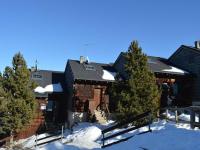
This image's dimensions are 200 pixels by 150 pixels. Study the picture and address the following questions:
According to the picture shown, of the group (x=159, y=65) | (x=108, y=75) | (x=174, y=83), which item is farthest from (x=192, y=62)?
(x=108, y=75)

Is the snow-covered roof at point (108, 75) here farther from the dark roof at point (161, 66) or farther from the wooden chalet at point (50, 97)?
the wooden chalet at point (50, 97)

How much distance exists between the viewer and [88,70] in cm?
4019

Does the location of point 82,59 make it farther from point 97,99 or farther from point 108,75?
point 97,99

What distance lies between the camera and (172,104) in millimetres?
38250

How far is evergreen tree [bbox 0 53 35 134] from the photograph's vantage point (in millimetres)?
32312

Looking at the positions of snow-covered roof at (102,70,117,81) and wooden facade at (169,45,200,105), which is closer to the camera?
wooden facade at (169,45,200,105)

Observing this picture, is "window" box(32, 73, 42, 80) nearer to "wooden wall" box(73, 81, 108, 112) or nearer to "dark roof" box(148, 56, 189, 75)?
"wooden wall" box(73, 81, 108, 112)

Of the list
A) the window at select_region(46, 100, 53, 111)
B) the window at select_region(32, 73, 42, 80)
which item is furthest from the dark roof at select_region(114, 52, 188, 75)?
the window at select_region(46, 100, 53, 111)

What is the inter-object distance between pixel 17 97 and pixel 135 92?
11.2 m

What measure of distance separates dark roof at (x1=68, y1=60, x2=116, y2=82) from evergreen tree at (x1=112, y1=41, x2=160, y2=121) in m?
7.10

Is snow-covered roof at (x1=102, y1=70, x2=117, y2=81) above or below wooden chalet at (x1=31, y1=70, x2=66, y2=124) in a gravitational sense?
above

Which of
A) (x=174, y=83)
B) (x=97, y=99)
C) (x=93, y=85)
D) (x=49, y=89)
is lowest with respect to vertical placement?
(x=97, y=99)

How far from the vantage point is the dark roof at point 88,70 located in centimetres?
3785

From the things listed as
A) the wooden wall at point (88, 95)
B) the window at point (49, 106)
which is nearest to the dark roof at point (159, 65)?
the wooden wall at point (88, 95)
